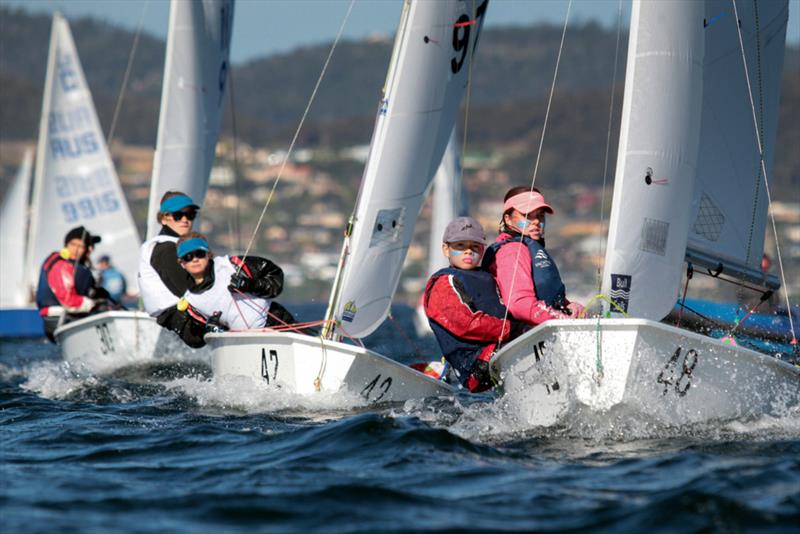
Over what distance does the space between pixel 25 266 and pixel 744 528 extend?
1580 centimetres

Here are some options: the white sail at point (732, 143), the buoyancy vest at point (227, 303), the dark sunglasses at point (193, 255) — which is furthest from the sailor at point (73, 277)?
the white sail at point (732, 143)

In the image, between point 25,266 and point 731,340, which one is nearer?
point 731,340

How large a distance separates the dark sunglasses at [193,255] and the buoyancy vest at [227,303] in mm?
215

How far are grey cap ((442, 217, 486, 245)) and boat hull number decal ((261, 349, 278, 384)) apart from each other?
3.95 feet

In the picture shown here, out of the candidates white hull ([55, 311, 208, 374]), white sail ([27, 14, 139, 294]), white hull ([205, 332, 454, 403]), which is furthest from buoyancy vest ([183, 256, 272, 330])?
white sail ([27, 14, 139, 294])

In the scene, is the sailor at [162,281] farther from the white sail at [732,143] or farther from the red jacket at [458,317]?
the white sail at [732,143]

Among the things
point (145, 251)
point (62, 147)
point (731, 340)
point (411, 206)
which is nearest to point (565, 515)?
point (731, 340)

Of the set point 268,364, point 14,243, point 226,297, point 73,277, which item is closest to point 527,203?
point 268,364

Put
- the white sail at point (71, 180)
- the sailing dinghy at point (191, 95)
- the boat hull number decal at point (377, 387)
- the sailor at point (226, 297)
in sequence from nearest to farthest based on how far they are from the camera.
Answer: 1. the boat hull number decal at point (377, 387)
2. the sailor at point (226, 297)
3. the sailing dinghy at point (191, 95)
4. the white sail at point (71, 180)

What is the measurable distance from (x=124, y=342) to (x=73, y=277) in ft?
3.49

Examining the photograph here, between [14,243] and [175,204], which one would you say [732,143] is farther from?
[14,243]

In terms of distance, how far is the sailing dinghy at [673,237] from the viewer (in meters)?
5.97

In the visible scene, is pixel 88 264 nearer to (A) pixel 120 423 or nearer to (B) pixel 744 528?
(A) pixel 120 423

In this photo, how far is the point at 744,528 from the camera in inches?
169
